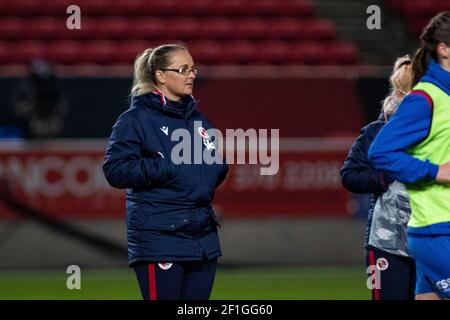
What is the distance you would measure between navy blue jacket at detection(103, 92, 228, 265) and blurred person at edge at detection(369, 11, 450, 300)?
3.87ft

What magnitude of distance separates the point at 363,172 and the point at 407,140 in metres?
1.49

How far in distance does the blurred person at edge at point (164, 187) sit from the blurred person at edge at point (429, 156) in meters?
1.18

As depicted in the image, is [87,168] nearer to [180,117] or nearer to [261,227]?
[261,227]

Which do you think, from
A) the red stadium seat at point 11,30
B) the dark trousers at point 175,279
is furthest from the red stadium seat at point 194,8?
the dark trousers at point 175,279

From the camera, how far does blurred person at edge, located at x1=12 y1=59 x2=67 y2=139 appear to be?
47.0 feet

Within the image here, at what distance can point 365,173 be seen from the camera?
650cm

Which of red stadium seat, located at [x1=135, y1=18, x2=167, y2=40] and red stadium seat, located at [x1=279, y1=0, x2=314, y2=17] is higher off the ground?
red stadium seat, located at [x1=279, y1=0, x2=314, y2=17]

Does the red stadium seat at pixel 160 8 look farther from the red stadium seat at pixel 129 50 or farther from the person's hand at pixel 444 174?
the person's hand at pixel 444 174

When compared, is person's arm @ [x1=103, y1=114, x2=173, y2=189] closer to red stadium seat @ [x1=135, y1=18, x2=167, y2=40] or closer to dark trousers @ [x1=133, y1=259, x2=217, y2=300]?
dark trousers @ [x1=133, y1=259, x2=217, y2=300]

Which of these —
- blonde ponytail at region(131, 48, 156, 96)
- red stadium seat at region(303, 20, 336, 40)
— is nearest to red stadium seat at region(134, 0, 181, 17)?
red stadium seat at region(303, 20, 336, 40)

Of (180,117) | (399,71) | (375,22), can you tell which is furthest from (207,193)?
(375,22)

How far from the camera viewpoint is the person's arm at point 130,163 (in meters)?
5.87

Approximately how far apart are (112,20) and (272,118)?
17.4 ft

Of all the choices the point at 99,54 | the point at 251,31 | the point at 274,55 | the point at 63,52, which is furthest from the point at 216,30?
the point at 63,52
